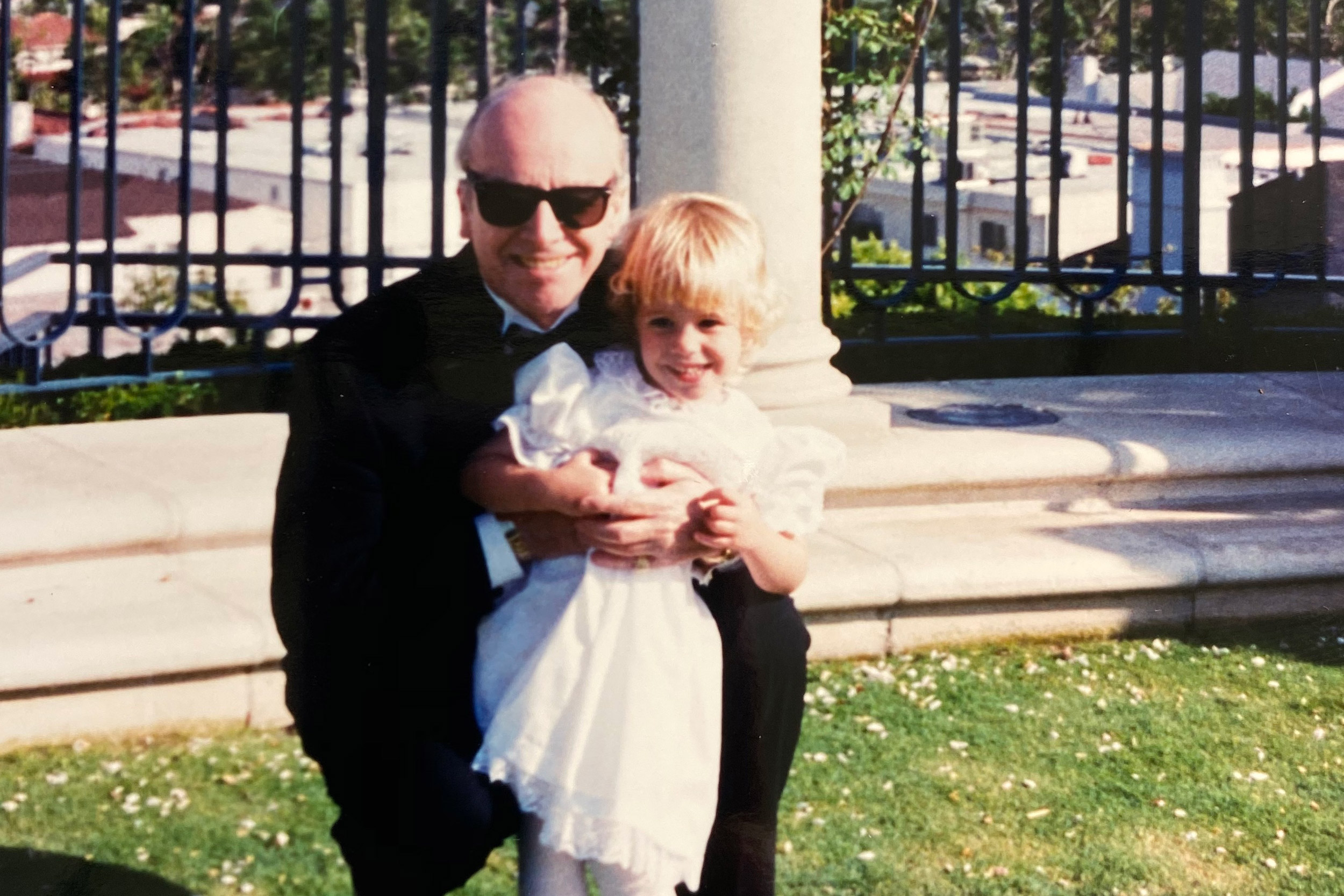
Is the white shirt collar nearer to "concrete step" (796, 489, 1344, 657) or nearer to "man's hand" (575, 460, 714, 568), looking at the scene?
"man's hand" (575, 460, 714, 568)

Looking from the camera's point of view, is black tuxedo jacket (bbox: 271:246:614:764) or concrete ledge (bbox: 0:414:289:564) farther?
concrete ledge (bbox: 0:414:289:564)

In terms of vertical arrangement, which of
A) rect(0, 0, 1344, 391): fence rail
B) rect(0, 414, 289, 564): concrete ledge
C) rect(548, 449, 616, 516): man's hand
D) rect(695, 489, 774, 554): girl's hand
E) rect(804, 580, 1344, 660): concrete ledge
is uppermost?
rect(0, 0, 1344, 391): fence rail

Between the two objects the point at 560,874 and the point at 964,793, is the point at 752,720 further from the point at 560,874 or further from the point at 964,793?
the point at 964,793

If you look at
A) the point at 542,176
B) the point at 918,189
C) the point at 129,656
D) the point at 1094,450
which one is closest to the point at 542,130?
the point at 542,176

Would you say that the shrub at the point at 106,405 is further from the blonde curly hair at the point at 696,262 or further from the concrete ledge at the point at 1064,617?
the blonde curly hair at the point at 696,262

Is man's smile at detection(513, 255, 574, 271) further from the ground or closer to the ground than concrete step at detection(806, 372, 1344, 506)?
further from the ground

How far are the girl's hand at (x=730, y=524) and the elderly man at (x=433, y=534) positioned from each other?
0.03 meters

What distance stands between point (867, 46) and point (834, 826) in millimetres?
3592

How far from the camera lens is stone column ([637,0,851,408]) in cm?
434

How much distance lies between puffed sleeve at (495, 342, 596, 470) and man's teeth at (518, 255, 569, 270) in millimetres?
104

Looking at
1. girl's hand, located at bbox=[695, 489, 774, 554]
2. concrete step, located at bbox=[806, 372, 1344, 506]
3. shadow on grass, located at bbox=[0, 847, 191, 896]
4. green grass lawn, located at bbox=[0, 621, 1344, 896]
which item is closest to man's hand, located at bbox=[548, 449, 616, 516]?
girl's hand, located at bbox=[695, 489, 774, 554]

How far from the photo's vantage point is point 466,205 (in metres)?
2.11

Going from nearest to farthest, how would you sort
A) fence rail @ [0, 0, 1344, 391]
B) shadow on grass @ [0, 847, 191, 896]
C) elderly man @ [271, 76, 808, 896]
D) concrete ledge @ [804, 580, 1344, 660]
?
elderly man @ [271, 76, 808, 896]
shadow on grass @ [0, 847, 191, 896]
concrete ledge @ [804, 580, 1344, 660]
fence rail @ [0, 0, 1344, 391]

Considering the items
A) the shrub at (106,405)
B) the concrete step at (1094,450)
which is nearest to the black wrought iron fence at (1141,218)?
the concrete step at (1094,450)
